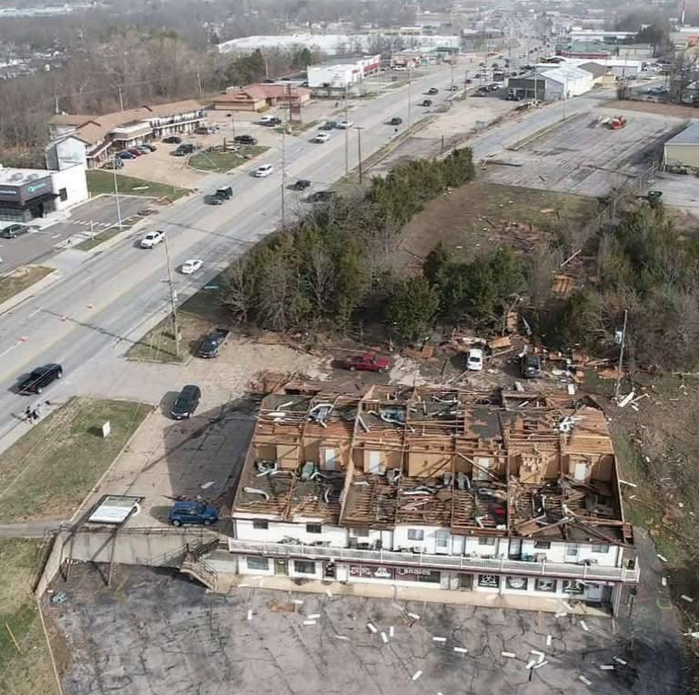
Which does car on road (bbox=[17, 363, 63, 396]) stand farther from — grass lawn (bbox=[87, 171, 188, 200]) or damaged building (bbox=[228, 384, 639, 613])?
grass lawn (bbox=[87, 171, 188, 200])

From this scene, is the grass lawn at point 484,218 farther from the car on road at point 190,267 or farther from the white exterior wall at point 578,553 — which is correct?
the white exterior wall at point 578,553

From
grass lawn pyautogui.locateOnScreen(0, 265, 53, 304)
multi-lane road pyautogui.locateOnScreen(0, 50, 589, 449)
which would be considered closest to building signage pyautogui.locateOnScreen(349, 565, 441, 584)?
multi-lane road pyautogui.locateOnScreen(0, 50, 589, 449)

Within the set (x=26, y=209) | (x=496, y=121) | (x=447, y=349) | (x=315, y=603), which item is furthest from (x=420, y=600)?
(x=496, y=121)

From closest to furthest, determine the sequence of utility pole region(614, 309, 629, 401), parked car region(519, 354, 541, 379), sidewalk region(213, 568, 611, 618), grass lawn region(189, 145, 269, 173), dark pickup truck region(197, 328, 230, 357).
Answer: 1. sidewalk region(213, 568, 611, 618)
2. utility pole region(614, 309, 629, 401)
3. parked car region(519, 354, 541, 379)
4. dark pickup truck region(197, 328, 230, 357)
5. grass lawn region(189, 145, 269, 173)

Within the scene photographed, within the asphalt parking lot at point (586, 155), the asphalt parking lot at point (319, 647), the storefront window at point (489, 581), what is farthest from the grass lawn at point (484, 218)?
the asphalt parking lot at point (319, 647)

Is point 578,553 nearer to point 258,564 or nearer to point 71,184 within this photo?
point 258,564

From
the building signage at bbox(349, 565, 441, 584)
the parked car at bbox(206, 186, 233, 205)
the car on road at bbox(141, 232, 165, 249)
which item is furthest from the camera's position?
the parked car at bbox(206, 186, 233, 205)
